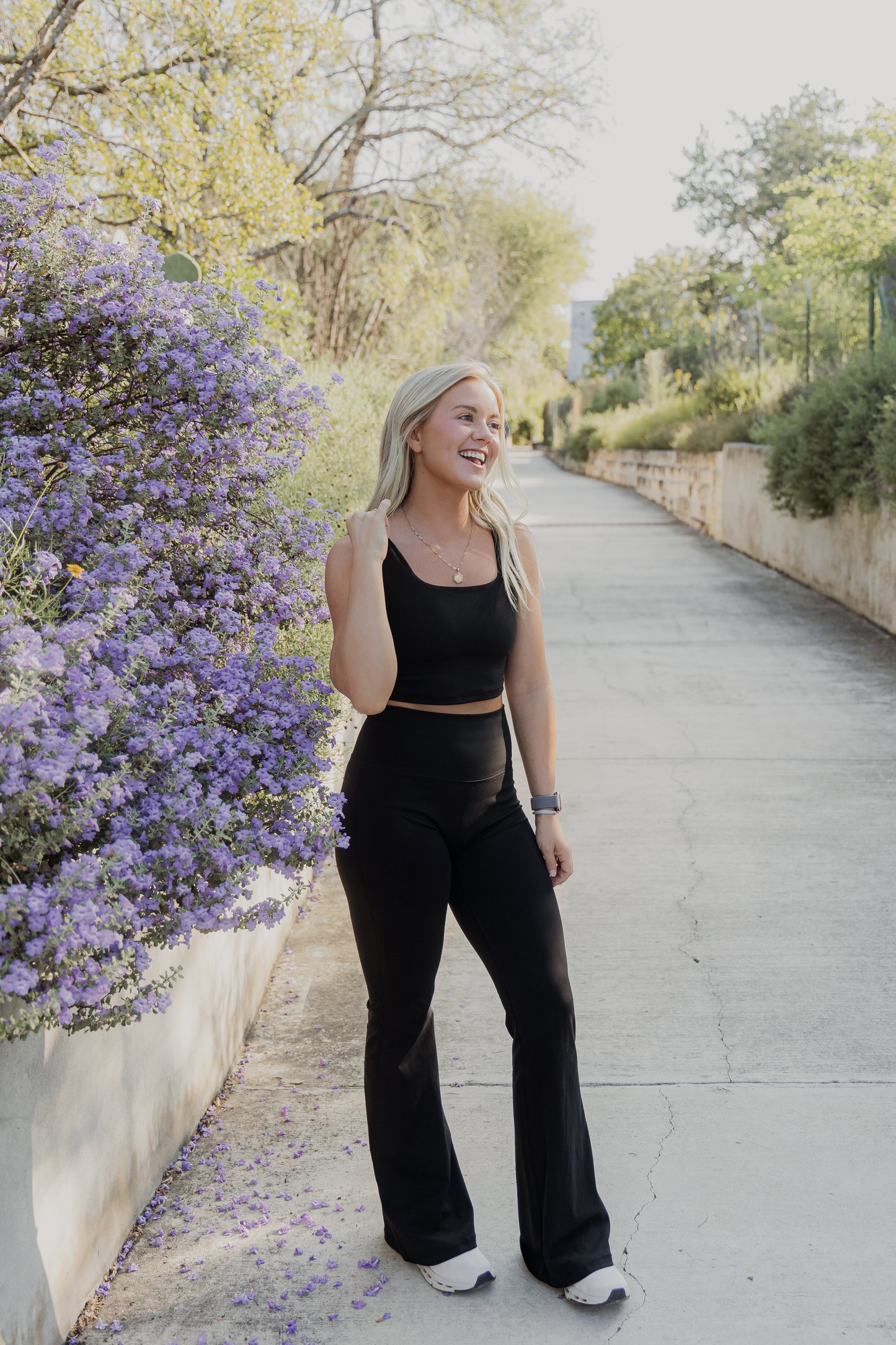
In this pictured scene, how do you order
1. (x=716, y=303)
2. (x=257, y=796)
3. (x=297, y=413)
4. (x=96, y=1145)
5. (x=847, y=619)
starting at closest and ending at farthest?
(x=96, y=1145)
(x=257, y=796)
(x=297, y=413)
(x=847, y=619)
(x=716, y=303)

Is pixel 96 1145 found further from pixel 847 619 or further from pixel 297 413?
pixel 847 619

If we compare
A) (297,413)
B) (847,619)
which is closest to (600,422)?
(847,619)

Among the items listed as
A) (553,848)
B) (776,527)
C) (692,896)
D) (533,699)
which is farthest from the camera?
(776,527)

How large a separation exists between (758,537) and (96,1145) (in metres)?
13.8

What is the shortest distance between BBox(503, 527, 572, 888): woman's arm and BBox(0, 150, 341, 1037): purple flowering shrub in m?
0.43

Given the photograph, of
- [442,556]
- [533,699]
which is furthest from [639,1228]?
[442,556]

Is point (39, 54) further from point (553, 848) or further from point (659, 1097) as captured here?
point (659, 1097)

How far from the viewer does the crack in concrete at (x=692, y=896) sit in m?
3.84

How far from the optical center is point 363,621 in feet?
8.39

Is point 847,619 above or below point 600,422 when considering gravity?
below

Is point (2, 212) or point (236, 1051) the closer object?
point (2, 212)

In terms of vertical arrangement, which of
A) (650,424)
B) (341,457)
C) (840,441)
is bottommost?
(341,457)

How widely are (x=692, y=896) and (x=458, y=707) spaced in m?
2.64

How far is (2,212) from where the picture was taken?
329 cm
